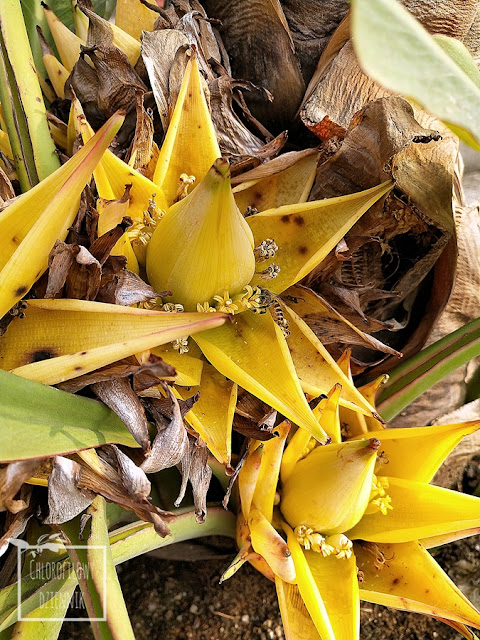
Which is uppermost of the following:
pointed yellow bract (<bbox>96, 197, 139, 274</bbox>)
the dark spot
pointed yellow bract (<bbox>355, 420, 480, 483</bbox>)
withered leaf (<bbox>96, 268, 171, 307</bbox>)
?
pointed yellow bract (<bbox>96, 197, 139, 274</bbox>)

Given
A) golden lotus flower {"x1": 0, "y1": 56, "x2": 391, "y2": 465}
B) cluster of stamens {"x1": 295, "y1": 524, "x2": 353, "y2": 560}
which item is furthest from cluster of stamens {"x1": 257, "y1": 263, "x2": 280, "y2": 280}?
cluster of stamens {"x1": 295, "y1": 524, "x2": 353, "y2": 560}

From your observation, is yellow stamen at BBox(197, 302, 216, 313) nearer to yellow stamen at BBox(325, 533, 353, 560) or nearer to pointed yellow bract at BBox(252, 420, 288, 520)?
pointed yellow bract at BBox(252, 420, 288, 520)

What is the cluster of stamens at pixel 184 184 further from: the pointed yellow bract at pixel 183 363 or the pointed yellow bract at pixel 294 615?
the pointed yellow bract at pixel 294 615

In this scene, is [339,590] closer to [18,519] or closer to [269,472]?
[269,472]

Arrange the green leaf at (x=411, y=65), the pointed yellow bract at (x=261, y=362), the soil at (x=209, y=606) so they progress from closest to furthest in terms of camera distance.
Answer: the green leaf at (x=411, y=65) < the pointed yellow bract at (x=261, y=362) < the soil at (x=209, y=606)

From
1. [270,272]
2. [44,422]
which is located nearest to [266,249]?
[270,272]

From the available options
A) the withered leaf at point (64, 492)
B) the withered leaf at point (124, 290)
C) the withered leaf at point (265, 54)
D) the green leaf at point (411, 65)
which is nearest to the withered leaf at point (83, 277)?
the withered leaf at point (124, 290)
